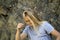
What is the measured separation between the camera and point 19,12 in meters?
5.16

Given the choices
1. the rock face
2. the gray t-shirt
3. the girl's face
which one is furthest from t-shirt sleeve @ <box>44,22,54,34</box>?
the rock face

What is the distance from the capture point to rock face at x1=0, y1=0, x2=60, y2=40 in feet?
16.2

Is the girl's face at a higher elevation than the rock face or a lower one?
higher

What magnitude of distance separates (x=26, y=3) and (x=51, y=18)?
677mm

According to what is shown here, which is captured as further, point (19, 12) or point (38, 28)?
point (19, 12)

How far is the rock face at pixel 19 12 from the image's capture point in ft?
16.2

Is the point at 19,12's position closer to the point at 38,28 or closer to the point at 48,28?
the point at 38,28

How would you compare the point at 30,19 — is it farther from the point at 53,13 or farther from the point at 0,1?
the point at 0,1

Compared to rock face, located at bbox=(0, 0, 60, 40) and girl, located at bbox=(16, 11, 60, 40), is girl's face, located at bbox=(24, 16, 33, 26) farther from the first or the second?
rock face, located at bbox=(0, 0, 60, 40)

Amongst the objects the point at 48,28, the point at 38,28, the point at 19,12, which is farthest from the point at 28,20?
the point at 19,12

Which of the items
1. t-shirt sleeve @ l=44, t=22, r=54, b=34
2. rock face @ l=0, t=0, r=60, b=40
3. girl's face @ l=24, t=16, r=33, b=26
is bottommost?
rock face @ l=0, t=0, r=60, b=40

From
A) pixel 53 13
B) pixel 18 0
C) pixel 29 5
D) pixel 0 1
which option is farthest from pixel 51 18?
pixel 0 1

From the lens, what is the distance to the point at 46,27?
3.59m

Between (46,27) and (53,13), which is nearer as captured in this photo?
(46,27)
